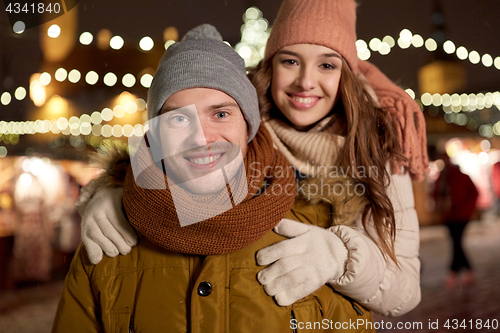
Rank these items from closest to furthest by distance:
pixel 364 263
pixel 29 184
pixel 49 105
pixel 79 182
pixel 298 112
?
pixel 364 263
pixel 298 112
pixel 49 105
pixel 29 184
pixel 79 182

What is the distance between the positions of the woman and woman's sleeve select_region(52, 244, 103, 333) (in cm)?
14

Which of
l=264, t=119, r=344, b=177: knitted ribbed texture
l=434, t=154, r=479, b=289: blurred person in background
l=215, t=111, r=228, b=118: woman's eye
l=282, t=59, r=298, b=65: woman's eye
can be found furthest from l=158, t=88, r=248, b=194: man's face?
l=434, t=154, r=479, b=289: blurred person in background

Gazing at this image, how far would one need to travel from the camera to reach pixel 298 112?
5.52 ft

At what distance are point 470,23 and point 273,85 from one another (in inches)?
103

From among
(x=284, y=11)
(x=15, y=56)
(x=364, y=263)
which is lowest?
(x=364, y=263)

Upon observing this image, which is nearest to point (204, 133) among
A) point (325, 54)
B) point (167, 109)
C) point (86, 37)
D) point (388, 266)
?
point (167, 109)

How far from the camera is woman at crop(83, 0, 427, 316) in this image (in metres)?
1.34

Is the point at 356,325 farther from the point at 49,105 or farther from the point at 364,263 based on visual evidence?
the point at 49,105

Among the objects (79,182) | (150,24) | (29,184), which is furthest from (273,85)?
(79,182)

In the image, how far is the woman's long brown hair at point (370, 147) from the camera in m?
1.50

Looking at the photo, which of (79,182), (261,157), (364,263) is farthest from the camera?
(79,182)

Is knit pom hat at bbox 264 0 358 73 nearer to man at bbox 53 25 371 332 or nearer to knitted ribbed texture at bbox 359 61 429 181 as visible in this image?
knitted ribbed texture at bbox 359 61 429 181

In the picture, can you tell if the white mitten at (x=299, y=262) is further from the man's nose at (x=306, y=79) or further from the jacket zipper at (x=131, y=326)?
the man's nose at (x=306, y=79)

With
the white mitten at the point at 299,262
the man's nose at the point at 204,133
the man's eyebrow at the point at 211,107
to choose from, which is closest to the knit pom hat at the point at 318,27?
the man's eyebrow at the point at 211,107
